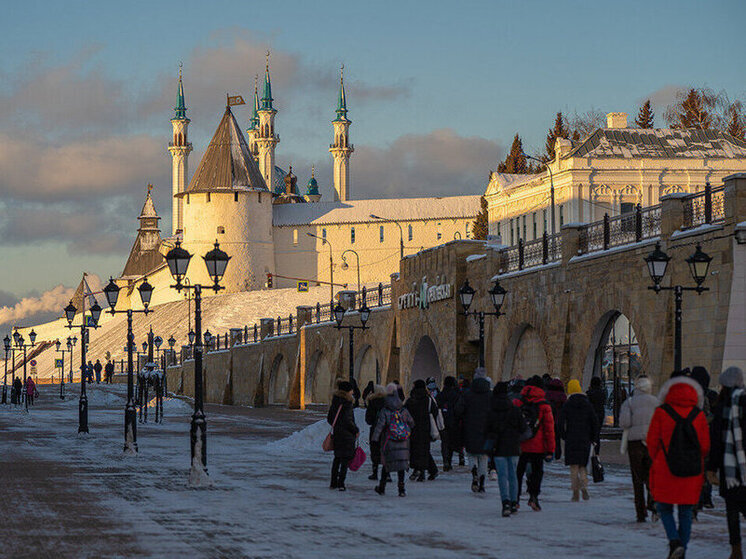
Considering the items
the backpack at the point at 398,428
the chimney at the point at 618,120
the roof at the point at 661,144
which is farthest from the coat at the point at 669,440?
the chimney at the point at 618,120

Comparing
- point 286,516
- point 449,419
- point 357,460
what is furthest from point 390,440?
point 449,419

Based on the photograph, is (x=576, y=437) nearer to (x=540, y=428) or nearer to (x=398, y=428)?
(x=540, y=428)

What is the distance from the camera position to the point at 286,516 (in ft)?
46.5

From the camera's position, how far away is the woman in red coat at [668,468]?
33.5 feet

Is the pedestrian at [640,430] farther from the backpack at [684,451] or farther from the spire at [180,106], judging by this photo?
the spire at [180,106]

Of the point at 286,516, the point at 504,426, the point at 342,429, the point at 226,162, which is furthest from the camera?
the point at 226,162

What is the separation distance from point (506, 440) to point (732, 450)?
420 centimetres

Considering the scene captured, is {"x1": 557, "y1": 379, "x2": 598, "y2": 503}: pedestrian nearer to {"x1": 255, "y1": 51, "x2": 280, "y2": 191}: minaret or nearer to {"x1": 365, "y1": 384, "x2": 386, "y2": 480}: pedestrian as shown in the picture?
{"x1": 365, "y1": 384, "x2": 386, "y2": 480}: pedestrian

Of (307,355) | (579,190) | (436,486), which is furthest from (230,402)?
(436,486)

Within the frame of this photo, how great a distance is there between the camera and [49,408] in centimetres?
5709

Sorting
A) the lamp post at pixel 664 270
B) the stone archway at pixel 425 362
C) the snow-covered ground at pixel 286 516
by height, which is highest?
the lamp post at pixel 664 270

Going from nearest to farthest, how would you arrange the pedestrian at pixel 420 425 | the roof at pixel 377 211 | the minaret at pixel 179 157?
the pedestrian at pixel 420 425 < the roof at pixel 377 211 < the minaret at pixel 179 157

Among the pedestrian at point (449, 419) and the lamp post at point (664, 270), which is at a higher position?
the lamp post at point (664, 270)

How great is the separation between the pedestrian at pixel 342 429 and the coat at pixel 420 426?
130 centimetres
